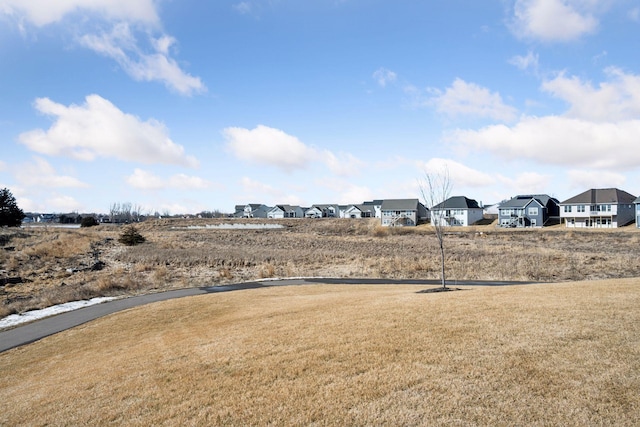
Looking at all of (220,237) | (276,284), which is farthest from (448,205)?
(276,284)

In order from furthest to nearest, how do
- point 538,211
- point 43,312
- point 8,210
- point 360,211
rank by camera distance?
point 360,211
point 538,211
point 8,210
point 43,312

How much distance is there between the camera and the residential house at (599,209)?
7238cm

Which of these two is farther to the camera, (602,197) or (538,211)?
(538,211)

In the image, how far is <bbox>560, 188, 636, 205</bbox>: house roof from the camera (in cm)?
7306

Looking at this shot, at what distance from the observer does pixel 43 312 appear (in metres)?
20.8

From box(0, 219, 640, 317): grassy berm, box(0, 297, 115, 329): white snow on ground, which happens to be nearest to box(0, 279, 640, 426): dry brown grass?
box(0, 297, 115, 329): white snow on ground

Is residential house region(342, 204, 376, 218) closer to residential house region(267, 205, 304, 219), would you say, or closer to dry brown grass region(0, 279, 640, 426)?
residential house region(267, 205, 304, 219)

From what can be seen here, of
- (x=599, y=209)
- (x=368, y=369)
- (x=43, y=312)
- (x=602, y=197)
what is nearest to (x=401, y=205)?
(x=599, y=209)

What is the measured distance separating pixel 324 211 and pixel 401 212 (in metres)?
43.6

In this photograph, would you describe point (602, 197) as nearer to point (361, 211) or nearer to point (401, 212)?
point (401, 212)

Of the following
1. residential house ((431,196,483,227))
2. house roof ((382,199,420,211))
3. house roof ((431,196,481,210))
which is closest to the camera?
residential house ((431,196,483,227))

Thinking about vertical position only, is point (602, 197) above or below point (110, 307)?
above

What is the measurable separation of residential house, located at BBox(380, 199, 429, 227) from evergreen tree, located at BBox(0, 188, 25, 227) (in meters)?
74.3

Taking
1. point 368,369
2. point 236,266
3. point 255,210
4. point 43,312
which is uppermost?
point 255,210
